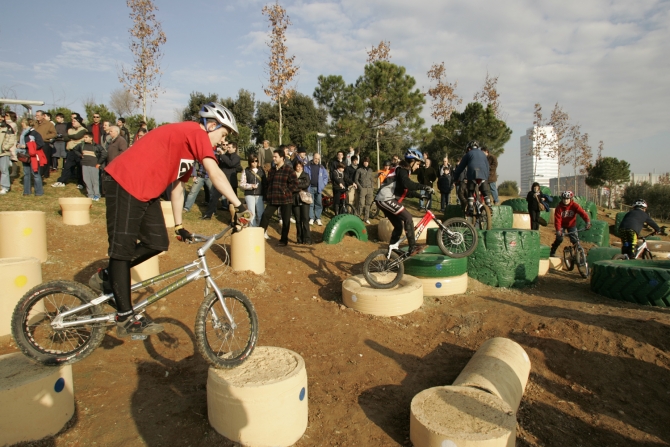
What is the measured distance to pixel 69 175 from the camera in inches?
526

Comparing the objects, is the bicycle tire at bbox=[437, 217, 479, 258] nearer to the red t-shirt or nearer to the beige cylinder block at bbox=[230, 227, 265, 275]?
the beige cylinder block at bbox=[230, 227, 265, 275]

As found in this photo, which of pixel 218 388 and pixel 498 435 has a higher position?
pixel 218 388

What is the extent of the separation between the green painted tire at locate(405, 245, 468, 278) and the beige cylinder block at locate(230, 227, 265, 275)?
9.38ft

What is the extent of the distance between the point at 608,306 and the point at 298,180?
6857 millimetres

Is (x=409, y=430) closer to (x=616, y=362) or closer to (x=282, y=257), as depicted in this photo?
(x=616, y=362)

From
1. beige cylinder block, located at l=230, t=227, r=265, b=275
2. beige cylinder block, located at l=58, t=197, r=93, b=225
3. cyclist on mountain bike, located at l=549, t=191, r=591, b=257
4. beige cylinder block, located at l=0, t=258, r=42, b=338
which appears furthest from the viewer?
cyclist on mountain bike, located at l=549, t=191, r=591, b=257

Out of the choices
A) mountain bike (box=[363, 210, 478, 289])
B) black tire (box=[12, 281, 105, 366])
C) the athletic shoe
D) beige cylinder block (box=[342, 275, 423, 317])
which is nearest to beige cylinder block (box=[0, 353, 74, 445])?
black tire (box=[12, 281, 105, 366])

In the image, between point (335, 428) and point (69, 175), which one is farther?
point (69, 175)

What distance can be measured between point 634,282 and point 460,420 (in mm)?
5947

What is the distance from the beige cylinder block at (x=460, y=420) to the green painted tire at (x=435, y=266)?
3.81 metres

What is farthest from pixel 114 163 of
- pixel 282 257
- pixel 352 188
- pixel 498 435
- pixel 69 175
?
pixel 69 175

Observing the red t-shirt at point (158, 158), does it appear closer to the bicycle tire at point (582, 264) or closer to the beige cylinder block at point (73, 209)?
the beige cylinder block at point (73, 209)

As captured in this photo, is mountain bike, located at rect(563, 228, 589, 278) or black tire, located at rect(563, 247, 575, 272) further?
black tire, located at rect(563, 247, 575, 272)

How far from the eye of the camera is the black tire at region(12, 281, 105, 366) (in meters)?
3.58
